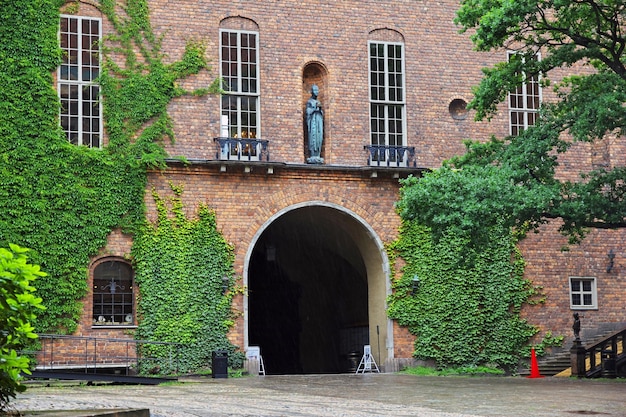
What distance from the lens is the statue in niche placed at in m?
24.6

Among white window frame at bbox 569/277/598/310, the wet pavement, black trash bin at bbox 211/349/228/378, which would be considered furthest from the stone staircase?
black trash bin at bbox 211/349/228/378

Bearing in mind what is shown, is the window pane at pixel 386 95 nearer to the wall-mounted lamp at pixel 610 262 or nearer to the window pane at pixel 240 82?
the window pane at pixel 240 82

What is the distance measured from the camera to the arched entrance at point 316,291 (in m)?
25.4

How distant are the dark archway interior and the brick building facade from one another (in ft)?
3.98

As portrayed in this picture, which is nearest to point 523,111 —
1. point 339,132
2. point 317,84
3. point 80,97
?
point 339,132

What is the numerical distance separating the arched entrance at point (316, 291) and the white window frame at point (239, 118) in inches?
70.8

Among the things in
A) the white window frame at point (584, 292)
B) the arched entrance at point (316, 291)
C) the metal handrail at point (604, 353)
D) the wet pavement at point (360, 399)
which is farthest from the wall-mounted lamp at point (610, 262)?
the wet pavement at point (360, 399)

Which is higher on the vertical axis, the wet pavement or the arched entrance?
the arched entrance

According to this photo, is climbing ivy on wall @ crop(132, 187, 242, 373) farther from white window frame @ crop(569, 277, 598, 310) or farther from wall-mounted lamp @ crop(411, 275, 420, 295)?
white window frame @ crop(569, 277, 598, 310)

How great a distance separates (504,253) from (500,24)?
8976mm

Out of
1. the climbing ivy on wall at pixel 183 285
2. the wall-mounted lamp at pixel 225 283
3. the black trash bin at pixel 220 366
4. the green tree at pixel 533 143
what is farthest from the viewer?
the wall-mounted lamp at pixel 225 283

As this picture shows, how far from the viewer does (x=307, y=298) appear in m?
31.7

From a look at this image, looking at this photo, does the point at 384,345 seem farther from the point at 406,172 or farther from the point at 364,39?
the point at 364,39

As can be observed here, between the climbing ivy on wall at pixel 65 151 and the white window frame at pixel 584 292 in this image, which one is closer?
the climbing ivy on wall at pixel 65 151
